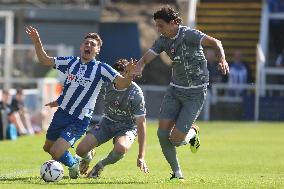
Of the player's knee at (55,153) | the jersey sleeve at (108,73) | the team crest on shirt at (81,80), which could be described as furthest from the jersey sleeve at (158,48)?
the player's knee at (55,153)

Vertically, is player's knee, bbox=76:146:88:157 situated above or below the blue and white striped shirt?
below

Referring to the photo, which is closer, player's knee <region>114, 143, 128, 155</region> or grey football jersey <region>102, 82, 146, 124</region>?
player's knee <region>114, 143, 128, 155</region>

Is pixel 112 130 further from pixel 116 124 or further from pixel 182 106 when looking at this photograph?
pixel 182 106

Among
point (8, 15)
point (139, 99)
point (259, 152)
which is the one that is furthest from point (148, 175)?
point (8, 15)

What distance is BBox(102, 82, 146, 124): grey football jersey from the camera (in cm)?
1452

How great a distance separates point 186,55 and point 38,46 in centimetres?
207

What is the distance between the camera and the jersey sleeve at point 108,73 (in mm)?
13945

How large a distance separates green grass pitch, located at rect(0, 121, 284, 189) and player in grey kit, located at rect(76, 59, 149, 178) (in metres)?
0.35

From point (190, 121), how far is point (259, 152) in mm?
7641

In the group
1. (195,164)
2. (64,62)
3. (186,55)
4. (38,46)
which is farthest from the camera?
(195,164)

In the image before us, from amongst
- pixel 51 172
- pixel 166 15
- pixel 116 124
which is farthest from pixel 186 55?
pixel 51 172

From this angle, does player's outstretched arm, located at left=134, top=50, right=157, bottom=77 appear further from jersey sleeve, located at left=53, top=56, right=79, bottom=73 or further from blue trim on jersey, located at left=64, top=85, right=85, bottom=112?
jersey sleeve, located at left=53, top=56, right=79, bottom=73

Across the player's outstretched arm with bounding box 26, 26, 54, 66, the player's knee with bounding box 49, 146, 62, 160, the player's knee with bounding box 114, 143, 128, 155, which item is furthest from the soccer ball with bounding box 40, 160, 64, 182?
the player's outstretched arm with bounding box 26, 26, 54, 66

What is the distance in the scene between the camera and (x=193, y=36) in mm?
13383
